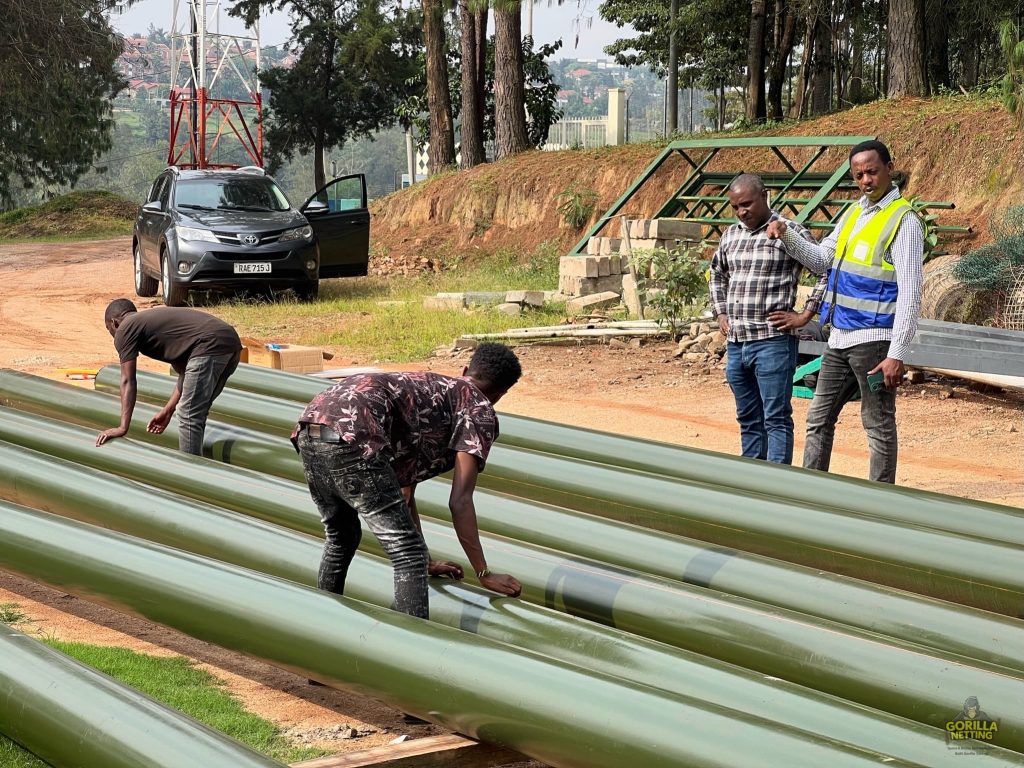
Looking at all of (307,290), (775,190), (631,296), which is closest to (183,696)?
(631,296)

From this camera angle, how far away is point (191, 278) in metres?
14.6

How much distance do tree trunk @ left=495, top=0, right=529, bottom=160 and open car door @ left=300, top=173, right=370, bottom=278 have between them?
7.69 metres

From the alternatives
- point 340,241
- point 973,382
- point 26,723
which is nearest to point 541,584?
point 26,723

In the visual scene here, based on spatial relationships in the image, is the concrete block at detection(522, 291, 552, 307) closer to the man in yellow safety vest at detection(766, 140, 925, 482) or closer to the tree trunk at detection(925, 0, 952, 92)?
the man in yellow safety vest at detection(766, 140, 925, 482)

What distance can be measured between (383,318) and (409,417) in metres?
10.6

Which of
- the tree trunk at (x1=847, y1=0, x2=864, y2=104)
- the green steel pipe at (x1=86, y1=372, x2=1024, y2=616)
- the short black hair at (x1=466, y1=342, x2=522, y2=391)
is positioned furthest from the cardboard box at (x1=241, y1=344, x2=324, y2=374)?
the tree trunk at (x1=847, y1=0, x2=864, y2=104)

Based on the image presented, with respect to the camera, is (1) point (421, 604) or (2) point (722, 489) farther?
(2) point (722, 489)

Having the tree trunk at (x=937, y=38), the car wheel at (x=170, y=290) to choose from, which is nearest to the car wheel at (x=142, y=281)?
the car wheel at (x=170, y=290)

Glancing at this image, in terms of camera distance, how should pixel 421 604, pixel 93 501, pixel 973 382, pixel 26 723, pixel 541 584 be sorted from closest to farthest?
pixel 26 723, pixel 421 604, pixel 541 584, pixel 93 501, pixel 973 382

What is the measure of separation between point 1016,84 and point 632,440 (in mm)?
10372

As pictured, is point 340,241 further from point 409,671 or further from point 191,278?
point 409,671

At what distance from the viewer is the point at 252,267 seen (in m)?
15.0

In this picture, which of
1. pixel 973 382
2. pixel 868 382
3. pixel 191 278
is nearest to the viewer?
pixel 868 382

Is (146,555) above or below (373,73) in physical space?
below
